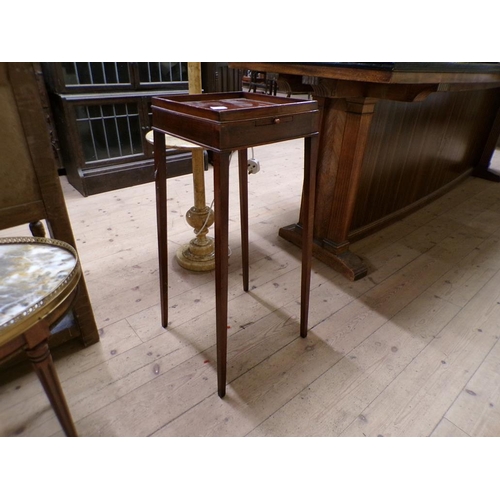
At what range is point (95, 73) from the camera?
8.18 feet

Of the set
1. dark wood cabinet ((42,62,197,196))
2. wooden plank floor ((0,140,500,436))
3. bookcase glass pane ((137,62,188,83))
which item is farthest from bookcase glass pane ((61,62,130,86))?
wooden plank floor ((0,140,500,436))

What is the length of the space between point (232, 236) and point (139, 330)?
86 centimetres

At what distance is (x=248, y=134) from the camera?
0.86m

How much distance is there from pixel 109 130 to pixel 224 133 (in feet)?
7.11

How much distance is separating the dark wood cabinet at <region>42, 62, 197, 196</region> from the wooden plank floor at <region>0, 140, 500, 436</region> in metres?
0.64

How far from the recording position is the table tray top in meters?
0.84

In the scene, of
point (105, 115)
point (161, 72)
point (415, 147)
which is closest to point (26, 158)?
point (105, 115)

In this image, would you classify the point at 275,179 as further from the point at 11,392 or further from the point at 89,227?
the point at 11,392

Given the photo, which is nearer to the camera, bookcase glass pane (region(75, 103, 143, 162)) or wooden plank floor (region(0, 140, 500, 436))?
wooden plank floor (region(0, 140, 500, 436))

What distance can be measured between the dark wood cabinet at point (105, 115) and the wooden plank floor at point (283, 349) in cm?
64

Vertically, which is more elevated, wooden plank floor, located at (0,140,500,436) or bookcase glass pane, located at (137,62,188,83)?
bookcase glass pane, located at (137,62,188,83)

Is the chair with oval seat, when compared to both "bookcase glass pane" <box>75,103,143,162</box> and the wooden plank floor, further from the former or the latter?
"bookcase glass pane" <box>75,103,143,162</box>

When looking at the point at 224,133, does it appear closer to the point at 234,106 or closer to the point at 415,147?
the point at 234,106
